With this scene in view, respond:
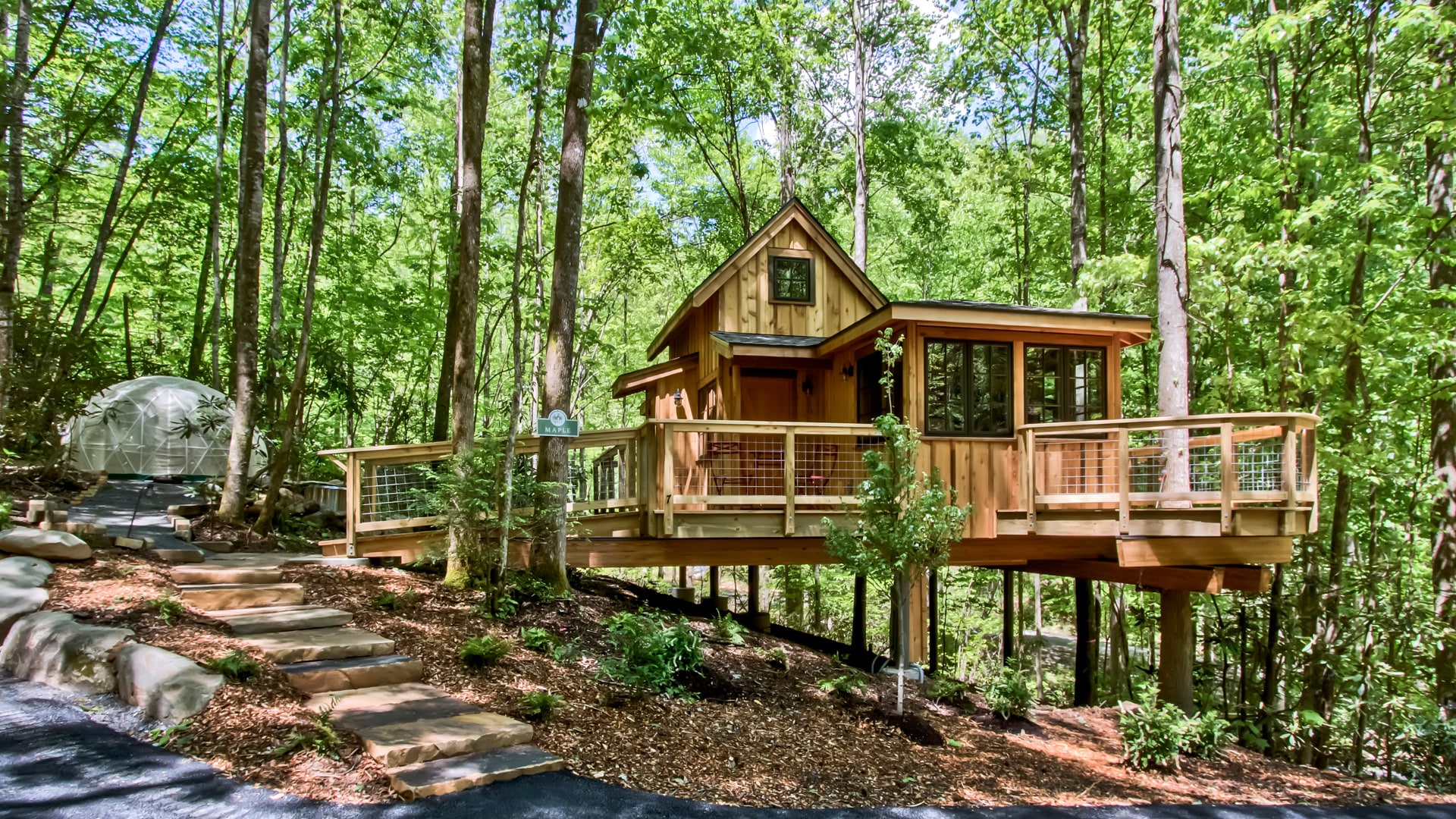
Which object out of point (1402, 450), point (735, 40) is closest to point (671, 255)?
point (735, 40)

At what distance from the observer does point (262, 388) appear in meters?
13.0

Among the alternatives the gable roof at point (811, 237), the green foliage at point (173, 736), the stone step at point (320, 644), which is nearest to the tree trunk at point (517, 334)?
the stone step at point (320, 644)

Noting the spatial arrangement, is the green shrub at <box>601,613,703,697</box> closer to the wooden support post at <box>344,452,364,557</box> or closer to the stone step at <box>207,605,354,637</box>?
the stone step at <box>207,605,354,637</box>

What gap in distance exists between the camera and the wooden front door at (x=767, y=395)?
527 inches

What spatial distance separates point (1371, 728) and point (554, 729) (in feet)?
42.5

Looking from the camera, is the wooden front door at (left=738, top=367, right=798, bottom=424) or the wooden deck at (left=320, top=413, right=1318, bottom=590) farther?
the wooden front door at (left=738, top=367, right=798, bottom=424)

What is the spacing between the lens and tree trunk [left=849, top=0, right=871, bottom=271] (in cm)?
1962

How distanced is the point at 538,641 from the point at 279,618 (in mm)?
2069

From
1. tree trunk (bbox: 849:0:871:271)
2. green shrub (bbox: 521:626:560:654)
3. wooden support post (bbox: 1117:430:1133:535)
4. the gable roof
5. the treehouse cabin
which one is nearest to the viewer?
green shrub (bbox: 521:626:560:654)

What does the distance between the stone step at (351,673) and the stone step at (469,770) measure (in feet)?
4.68

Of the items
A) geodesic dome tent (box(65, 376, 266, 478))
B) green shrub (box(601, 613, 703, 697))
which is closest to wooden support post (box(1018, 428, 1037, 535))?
green shrub (box(601, 613, 703, 697))

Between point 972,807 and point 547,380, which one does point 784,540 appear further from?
point 972,807

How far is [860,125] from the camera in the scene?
20.3m

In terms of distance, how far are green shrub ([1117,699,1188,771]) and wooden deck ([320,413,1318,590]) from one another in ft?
5.57
